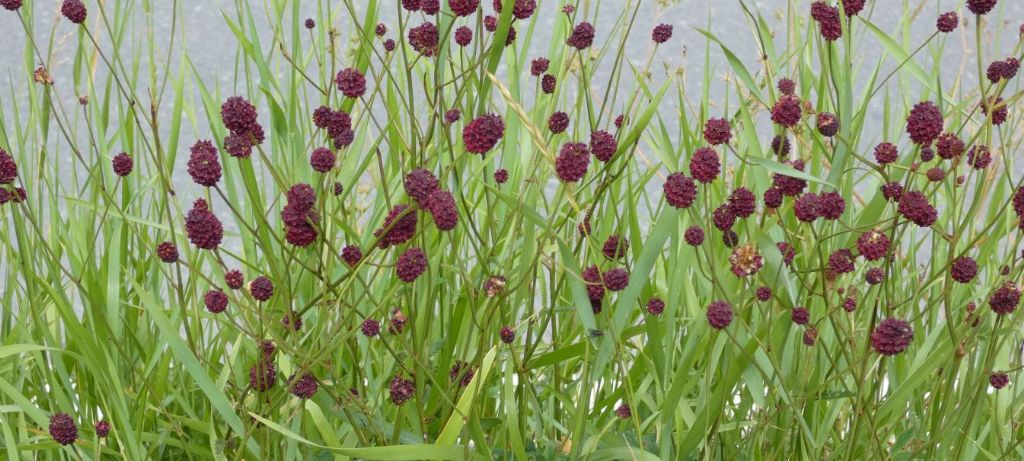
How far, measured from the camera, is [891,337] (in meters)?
0.87

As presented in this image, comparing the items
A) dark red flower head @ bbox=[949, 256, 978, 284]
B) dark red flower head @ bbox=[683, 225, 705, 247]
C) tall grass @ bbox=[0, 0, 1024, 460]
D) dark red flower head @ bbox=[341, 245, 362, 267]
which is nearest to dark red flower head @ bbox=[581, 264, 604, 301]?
tall grass @ bbox=[0, 0, 1024, 460]

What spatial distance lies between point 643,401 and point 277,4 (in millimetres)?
738

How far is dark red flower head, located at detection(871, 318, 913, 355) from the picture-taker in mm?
864

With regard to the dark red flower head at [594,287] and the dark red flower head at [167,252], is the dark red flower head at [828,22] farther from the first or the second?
the dark red flower head at [167,252]

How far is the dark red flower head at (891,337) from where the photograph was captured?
2.84 ft

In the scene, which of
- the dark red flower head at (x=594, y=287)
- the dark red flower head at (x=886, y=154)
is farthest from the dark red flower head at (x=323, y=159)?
the dark red flower head at (x=886, y=154)

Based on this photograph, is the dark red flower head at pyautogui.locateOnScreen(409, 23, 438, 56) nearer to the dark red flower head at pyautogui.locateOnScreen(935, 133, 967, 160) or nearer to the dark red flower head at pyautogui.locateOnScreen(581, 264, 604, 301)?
the dark red flower head at pyautogui.locateOnScreen(581, 264, 604, 301)

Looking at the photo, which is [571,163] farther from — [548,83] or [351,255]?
[548,83]

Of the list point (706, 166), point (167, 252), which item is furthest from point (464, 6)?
point (167, 252)

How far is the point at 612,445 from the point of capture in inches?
50.1

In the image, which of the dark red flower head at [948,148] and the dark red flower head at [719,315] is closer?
the dark red flower head at [719,315]

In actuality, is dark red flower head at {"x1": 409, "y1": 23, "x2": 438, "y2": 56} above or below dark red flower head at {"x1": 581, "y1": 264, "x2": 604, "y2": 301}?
above

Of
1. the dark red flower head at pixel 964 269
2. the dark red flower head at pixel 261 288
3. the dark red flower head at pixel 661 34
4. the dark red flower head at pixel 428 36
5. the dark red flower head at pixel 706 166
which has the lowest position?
the dark red flower head at pixel 261 288

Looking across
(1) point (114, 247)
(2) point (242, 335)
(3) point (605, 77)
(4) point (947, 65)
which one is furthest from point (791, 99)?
(4) point (947, 65)
